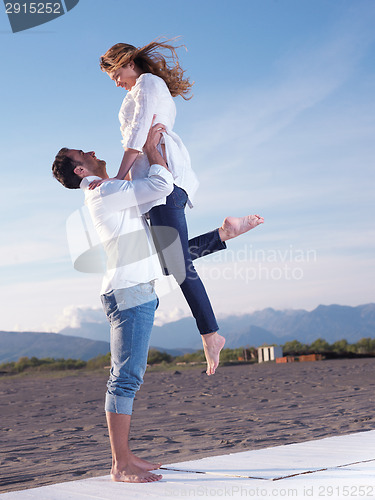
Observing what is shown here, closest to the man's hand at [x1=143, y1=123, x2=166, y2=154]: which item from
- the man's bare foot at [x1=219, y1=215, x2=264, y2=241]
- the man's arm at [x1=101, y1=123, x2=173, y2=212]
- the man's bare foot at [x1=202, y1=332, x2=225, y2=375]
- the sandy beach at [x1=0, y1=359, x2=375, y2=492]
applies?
the man's arm at [x1=101, y1=123, x2=173, y2=212]

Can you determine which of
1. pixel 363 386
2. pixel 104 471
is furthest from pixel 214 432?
pixel 363 386

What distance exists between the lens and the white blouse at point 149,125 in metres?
2.79

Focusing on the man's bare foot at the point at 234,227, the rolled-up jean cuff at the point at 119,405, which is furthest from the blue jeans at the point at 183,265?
the rolled-up jean cuff at the point at 119,405

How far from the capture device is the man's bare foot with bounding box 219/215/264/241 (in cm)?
313

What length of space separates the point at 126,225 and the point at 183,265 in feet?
1.08

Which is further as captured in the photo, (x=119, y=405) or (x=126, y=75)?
(x=126, y=75)

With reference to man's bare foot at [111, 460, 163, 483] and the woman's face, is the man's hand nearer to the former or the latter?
the woman's face

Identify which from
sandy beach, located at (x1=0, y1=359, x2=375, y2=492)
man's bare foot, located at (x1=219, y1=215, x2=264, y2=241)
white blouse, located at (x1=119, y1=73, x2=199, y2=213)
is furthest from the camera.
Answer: sandy beach, located at (x1=0, y1=359, x2=375, y2=492)

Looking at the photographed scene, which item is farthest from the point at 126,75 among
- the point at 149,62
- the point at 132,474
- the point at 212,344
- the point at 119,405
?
the point at 132,474

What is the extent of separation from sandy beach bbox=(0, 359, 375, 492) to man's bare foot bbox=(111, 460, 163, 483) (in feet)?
3.49

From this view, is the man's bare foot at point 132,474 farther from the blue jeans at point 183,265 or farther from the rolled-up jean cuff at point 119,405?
the blue jeans at point 183,265

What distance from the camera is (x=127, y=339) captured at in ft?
8.79

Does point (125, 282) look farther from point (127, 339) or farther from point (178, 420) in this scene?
point (178, 420)

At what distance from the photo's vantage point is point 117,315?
2.71 meters
